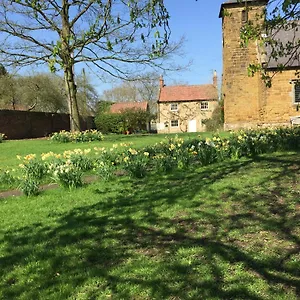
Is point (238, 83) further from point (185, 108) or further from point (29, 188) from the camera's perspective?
point (29, 188)

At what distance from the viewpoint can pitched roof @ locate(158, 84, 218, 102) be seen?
45625 millimetres

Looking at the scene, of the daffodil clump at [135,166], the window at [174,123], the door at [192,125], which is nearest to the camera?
the daffodil clump at [135,166]

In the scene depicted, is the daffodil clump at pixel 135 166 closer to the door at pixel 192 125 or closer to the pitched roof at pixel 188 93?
the door at pixel 192 125

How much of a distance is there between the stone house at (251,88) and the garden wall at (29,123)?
1497 cm

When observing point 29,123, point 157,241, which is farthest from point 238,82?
point 157,241

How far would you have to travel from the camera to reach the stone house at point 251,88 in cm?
2473

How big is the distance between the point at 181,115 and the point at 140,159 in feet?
127

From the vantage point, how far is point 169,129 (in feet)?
152

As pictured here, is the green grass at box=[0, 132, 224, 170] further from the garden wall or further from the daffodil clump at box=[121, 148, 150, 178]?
the garden wall

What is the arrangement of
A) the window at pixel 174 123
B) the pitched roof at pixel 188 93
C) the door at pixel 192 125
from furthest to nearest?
the window at pixel 174 123 < the door at pixel 192 125 < the pitched roof at pixel 188 93

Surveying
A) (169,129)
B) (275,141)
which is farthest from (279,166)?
(169,129)

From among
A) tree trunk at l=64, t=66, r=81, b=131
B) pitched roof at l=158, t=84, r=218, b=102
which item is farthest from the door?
tree trunk at l=64, t=66, r=81, b=131

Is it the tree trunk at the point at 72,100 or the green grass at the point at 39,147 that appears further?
the tree trunk at the point at 72,100

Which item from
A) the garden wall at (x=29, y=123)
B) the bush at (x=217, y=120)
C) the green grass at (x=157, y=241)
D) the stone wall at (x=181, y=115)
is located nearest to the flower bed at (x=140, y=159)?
the green grass at (x=157, y=241)
